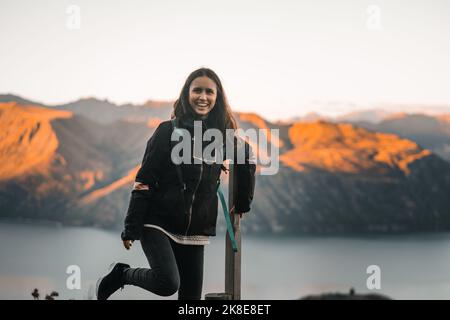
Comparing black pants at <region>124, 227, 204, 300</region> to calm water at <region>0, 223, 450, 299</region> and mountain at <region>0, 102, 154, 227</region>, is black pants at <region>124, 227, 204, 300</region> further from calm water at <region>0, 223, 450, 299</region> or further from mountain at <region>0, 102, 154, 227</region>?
mountain at <region>0, 102, 154, 227</region>

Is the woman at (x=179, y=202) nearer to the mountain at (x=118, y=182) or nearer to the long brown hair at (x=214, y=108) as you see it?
the long brown hair at (x=214, y=108)

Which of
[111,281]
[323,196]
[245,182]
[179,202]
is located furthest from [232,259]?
[323,196]

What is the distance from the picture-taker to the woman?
5.53 metres

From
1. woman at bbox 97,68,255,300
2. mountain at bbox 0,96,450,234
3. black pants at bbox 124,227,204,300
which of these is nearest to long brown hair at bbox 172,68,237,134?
woman at bbox 97,68,255,300

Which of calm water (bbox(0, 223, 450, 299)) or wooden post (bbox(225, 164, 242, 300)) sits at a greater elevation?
calm water (bbox(0, 223, 450, 299))

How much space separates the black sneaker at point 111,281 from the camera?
5.91 metres

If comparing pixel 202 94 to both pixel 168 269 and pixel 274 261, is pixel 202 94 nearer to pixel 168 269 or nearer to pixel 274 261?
pixel 168 269

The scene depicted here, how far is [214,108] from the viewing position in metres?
5.92

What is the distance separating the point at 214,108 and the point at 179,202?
33.5 inches

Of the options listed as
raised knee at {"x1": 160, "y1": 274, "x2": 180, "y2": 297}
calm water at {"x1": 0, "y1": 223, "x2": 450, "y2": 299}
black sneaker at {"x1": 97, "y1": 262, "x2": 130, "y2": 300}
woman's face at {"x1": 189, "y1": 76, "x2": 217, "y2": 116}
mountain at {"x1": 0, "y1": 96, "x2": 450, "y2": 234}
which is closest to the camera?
raised knee at {"x1": 160, "y1": 274, "x2": 180, "y2": 297}

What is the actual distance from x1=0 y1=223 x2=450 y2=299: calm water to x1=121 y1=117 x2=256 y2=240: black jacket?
76.2 meters

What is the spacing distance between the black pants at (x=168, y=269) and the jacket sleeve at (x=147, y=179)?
135mm
